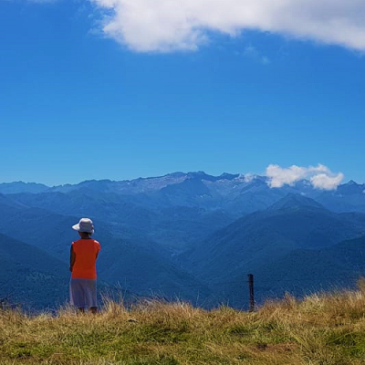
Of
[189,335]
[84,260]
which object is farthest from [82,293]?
[189,335]

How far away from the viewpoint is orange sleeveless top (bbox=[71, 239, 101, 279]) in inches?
378

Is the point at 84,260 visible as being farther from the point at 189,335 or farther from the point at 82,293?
the point at 189,335

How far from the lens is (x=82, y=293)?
965cm

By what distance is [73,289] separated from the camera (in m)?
9.60

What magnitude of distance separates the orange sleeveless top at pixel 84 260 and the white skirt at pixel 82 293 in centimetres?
10

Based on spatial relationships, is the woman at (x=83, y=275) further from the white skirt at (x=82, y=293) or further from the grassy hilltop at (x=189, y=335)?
the grassy hilltop at (x=189, y=335)

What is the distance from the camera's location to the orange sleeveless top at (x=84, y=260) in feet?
31.5

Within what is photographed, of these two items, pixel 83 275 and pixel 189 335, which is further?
pixel 83 275

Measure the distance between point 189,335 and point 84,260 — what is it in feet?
11.4

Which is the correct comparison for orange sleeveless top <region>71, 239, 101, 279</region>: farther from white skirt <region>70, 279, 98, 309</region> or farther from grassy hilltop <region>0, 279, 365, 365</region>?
grassy hilltop <region>0, 279, 365, 365</region>

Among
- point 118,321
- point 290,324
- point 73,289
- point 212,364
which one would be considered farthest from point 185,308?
point 212,364

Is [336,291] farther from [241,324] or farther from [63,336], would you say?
[63,336]

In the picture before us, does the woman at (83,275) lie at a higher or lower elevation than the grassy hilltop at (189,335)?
higher

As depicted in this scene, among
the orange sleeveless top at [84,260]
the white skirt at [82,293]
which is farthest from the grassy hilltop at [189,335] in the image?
the orange sleeveless top at [84,260]
